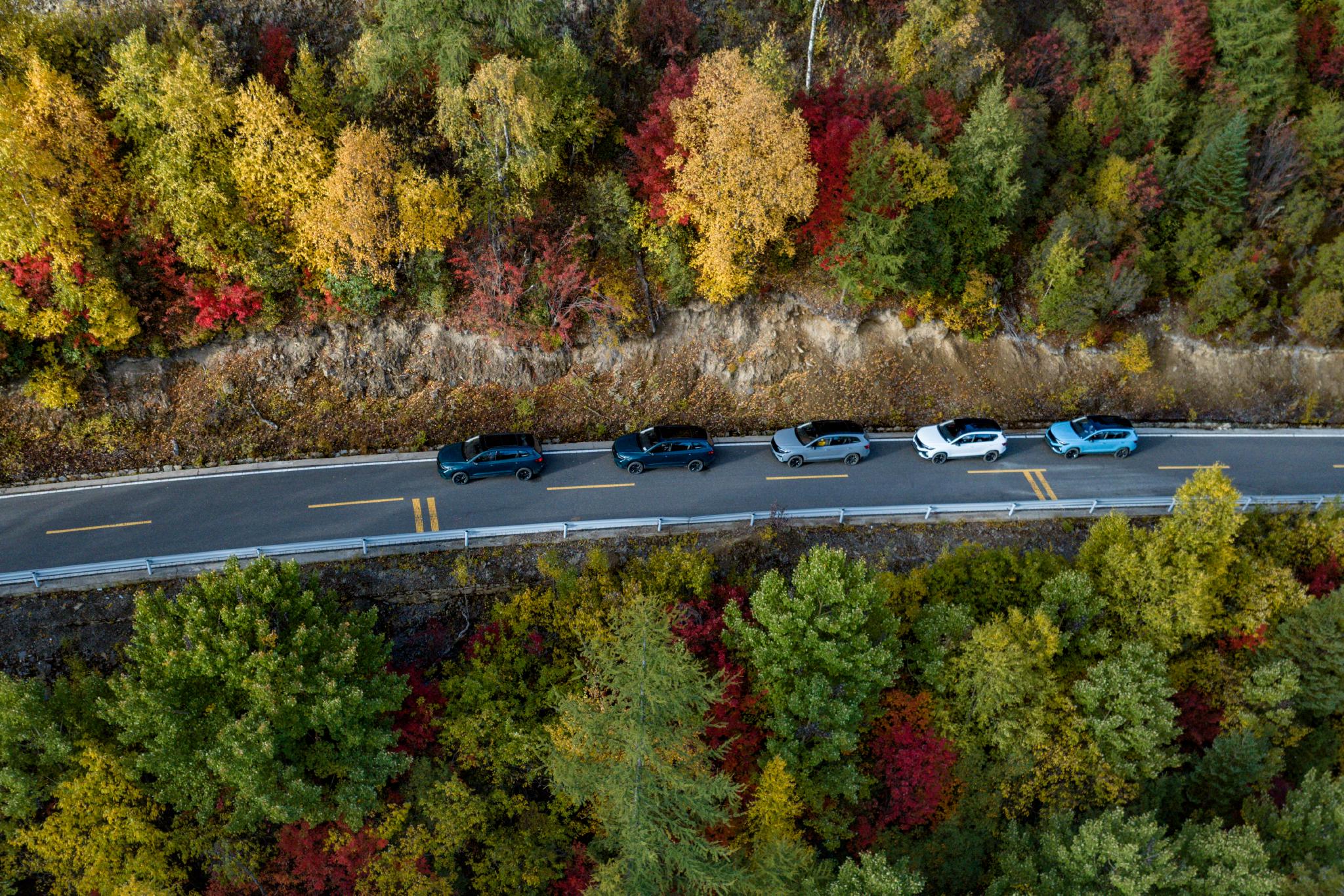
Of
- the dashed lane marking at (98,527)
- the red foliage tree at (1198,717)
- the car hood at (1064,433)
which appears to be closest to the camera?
the dashed lane marking at (98,527)

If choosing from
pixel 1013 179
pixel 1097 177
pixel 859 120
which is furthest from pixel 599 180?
pixel 1097 177

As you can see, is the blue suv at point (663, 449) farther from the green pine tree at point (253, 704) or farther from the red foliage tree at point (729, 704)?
the green pine tree at point (253, 704)

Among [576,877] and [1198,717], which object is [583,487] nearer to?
[576,877]

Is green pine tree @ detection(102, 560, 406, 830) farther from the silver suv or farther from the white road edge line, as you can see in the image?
the silver suv

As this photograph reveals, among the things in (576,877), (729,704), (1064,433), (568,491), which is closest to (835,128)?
(1064,433)

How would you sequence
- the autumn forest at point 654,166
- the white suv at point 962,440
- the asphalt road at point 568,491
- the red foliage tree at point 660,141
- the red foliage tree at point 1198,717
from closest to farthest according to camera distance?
the asphalt road at point 568,491 < the autumn forest at point 654,166 < the red foliage tree at point 1198,717 < the red foliage tree at point 660,141 < the white suv at point 962,440

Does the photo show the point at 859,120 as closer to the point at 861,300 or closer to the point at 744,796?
the point at 861,300

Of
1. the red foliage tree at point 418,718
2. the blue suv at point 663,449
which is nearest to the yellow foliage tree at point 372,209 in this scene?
the blue suv at point 663,449

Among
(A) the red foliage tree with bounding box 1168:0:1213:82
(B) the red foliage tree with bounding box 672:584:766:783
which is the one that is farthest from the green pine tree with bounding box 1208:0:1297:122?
(B) the red foliage tree with bounding box 672:584:766:783
